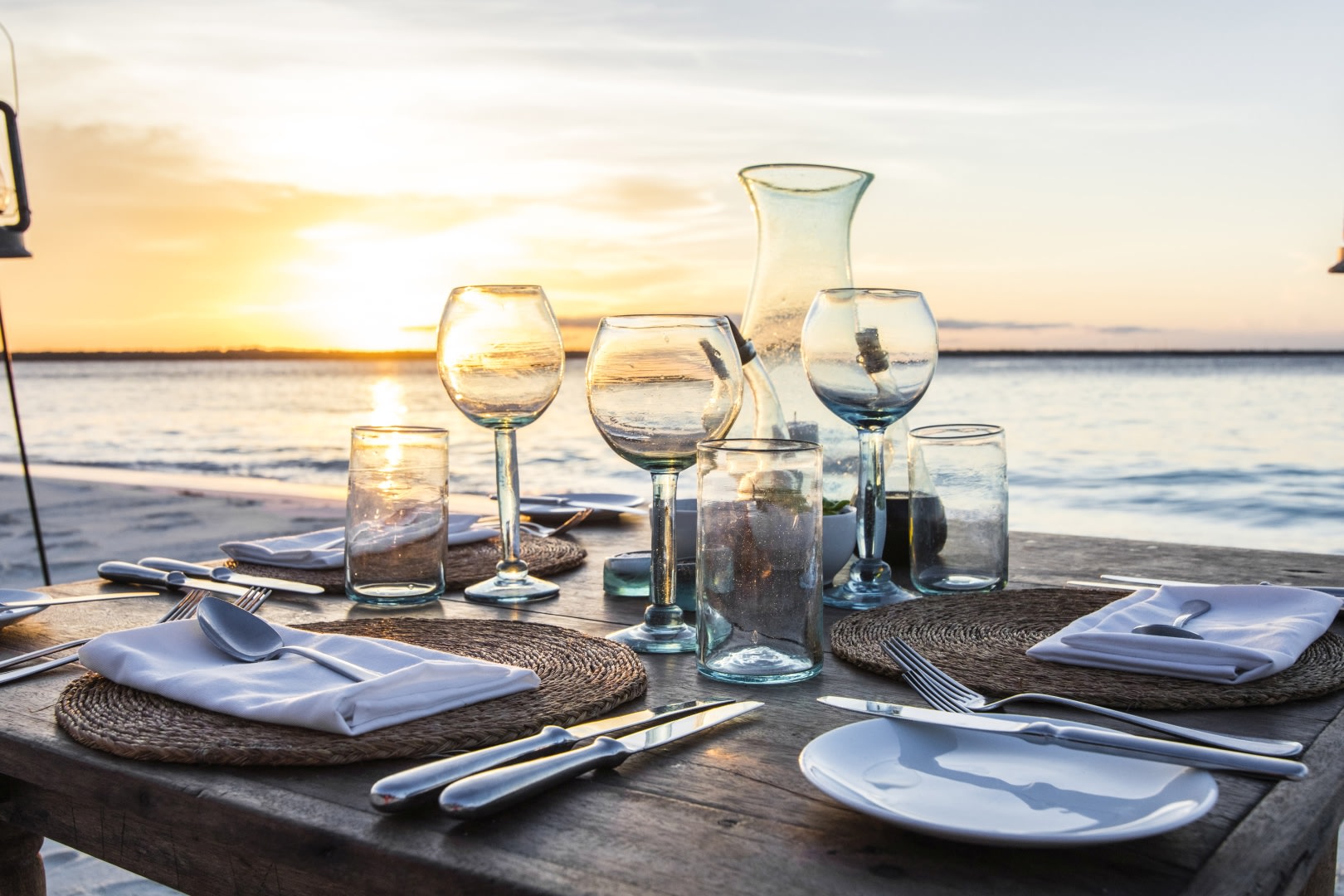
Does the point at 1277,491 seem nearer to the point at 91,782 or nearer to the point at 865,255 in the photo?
the point at 865,255

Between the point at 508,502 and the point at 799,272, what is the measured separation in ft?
1.37

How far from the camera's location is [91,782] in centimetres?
65

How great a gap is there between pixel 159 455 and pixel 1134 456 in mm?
11575

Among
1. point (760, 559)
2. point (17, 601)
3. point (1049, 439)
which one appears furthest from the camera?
point (1049, 439)

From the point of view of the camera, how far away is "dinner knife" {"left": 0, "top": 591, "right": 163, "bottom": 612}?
1.01 meters

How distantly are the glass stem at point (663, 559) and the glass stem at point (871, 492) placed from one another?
0.24 metres

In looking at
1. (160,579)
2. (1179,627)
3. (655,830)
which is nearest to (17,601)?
(160,579)

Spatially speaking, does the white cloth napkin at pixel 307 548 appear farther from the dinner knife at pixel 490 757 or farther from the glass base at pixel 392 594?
the dinner knife at pixel 490 757

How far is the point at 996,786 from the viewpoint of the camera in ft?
1.82

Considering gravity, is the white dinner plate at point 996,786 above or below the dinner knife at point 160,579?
above

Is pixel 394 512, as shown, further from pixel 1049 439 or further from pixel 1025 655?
pixel 1049 439

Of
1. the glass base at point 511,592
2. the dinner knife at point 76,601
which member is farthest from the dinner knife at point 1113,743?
the dinner knife at point 76,601

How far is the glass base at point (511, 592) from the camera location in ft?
3.68

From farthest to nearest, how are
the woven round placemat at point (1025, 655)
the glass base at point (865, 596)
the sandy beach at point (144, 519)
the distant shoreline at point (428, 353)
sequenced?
the distant shoreline at point (428, 353), the sandy beach at point (144, 519), the glass base at point (865, 596), the woven round placemat at point (1025, 655)
